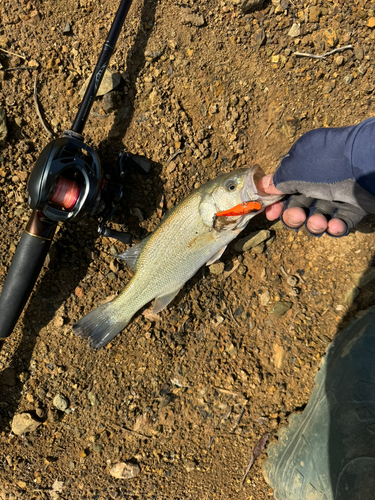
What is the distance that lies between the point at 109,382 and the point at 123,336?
1.50ft

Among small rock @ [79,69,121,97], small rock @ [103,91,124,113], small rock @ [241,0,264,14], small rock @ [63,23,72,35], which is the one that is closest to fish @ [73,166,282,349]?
small rock @ [103,91,124,113]

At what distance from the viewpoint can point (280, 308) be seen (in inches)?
129

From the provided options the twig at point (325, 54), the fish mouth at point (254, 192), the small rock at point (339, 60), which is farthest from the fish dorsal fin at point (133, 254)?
the small rock at point (339, 60)

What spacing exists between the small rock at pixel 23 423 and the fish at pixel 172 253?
937 mm

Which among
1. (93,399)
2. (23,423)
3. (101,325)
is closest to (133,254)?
(101,325)

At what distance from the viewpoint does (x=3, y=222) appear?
3010 mm

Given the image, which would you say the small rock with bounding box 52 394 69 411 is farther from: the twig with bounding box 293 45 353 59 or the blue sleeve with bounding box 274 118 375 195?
the twig with bounding box 293 45 353 59

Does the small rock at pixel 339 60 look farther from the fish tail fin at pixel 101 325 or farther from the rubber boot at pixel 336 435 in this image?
the fish tail fin at pixel 101 325

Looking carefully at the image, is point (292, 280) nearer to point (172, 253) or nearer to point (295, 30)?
point (172, 253)

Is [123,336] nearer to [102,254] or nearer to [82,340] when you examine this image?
[82,340]

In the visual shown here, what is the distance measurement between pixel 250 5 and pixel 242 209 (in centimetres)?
198

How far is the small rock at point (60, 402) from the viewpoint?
3035mm

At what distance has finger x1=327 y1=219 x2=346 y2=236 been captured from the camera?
2.76 metres

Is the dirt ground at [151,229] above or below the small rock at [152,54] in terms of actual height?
below
